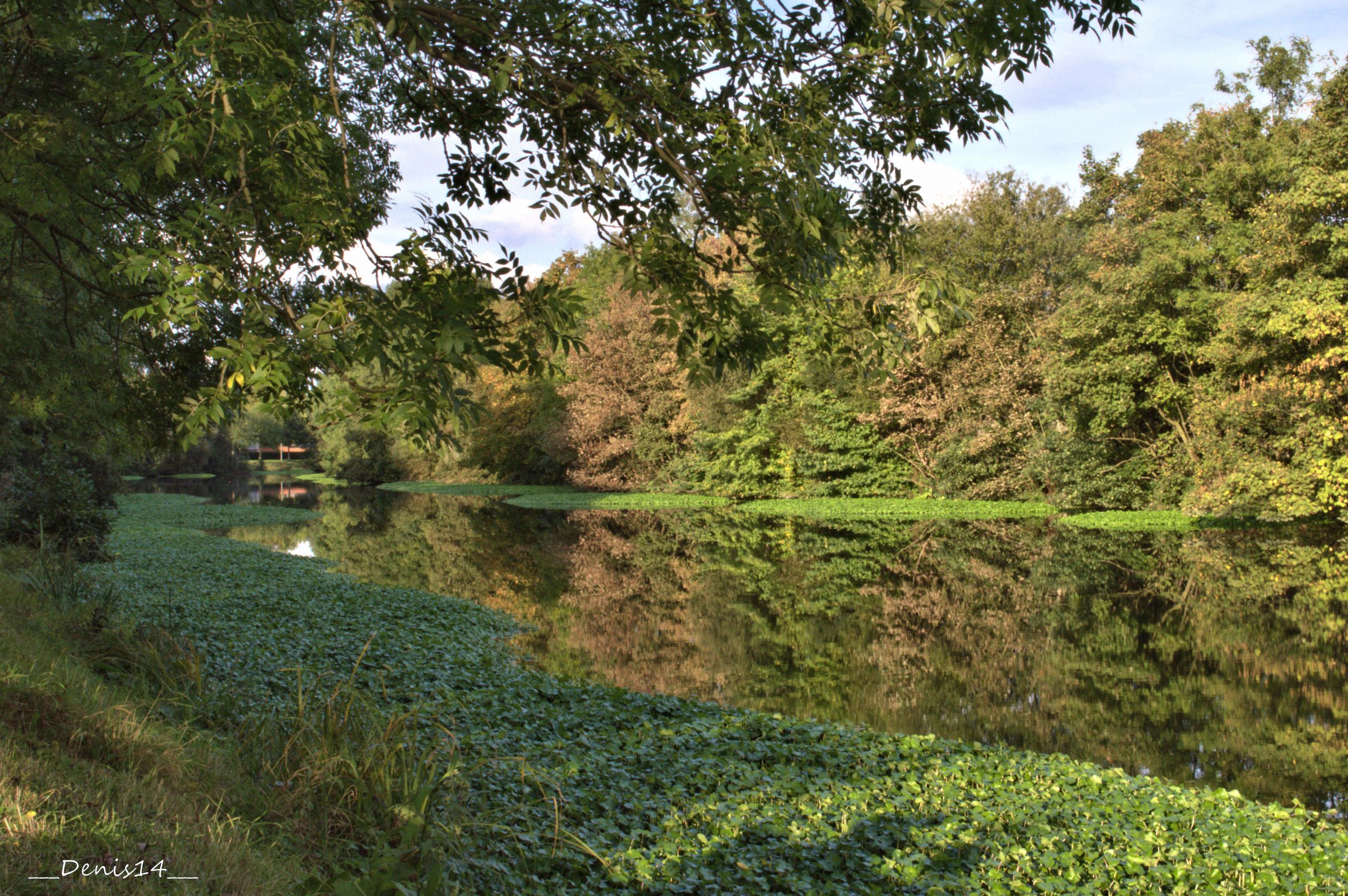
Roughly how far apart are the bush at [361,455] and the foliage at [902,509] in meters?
33.8

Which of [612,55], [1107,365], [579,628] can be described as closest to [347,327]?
[612,55]

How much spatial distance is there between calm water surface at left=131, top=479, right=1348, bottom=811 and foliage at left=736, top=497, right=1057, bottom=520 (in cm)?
195

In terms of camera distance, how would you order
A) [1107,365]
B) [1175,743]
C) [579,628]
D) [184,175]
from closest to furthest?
[184,175], [1175,743], [579,628], [1107,365]

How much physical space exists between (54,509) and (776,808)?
15112mm

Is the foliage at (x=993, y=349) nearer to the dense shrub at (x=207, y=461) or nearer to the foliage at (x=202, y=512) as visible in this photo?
the foliage at (x=202, y=512)

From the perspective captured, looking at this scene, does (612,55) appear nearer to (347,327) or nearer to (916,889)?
(347,327)

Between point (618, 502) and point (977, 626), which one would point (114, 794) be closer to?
point (977, 626)

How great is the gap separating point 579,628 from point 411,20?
11.1 metres

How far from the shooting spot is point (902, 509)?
31344 millimetres

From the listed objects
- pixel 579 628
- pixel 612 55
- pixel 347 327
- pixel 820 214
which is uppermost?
pixel 612 55

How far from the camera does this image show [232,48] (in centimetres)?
399

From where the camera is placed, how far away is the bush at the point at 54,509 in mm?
14383

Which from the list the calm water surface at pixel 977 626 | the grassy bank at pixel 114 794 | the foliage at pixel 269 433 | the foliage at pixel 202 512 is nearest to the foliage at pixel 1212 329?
the calm water surface at pixel 977 626

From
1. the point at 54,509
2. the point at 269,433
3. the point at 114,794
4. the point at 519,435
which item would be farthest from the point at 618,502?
the point at 269,433
